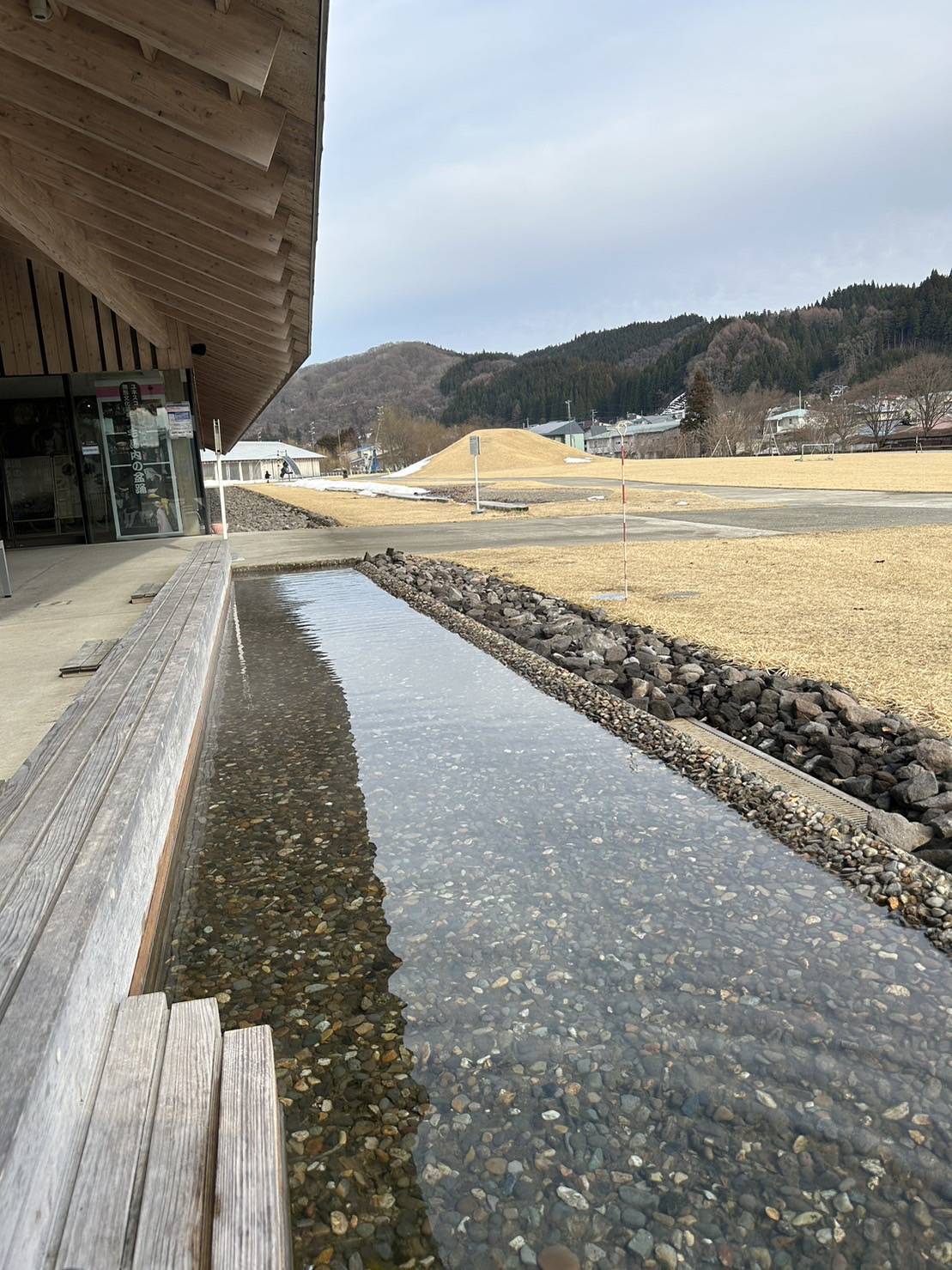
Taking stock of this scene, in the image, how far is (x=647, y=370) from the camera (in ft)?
577

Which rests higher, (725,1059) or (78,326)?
(78,326)

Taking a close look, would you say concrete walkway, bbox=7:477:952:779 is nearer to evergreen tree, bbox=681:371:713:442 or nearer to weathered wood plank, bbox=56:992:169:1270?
weathered wood plank, bbox=56:992:169:1270

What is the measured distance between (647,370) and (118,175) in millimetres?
176485

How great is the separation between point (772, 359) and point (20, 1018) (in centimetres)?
15802

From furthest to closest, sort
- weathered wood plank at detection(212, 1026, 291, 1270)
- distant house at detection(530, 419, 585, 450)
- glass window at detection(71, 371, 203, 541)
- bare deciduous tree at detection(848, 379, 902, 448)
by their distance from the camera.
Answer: distant house at detection(530, 419, 585, 450) < bare deciduous tree at detection(848, 379, 902, 448) < glass window at detection(71, 371, 203, 541) < weathered wood plank at detection(212, 1026, 291, 1270)

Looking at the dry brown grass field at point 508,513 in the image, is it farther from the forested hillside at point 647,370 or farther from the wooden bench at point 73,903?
the forested hillside at point 647,370

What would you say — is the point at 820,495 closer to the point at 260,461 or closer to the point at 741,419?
the point at 741,419

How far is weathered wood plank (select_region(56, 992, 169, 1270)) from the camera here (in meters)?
1.39

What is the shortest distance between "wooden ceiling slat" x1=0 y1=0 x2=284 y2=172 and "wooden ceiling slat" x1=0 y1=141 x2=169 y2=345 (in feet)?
6.69

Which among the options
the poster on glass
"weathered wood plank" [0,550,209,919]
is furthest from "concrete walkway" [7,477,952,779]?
the poster on glass

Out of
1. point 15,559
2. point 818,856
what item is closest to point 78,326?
point 15,559

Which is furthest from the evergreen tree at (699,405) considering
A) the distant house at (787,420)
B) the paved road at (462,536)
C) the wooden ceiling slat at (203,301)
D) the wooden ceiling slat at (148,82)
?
the wooden ceiling slat at (148,82)

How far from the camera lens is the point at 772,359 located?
146875 mm

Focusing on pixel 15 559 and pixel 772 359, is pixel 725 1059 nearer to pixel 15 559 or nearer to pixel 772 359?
pixel 15 559
